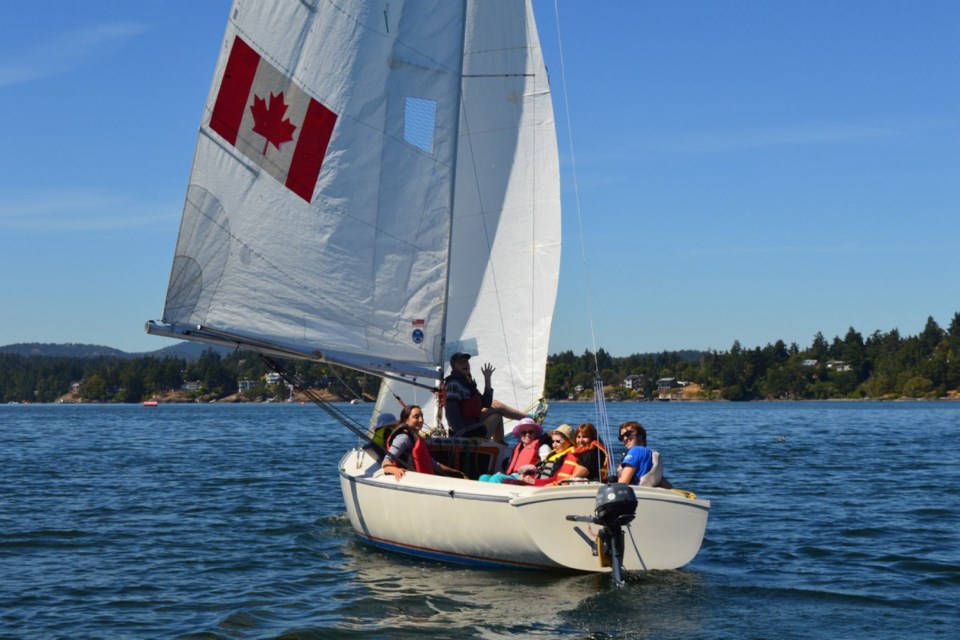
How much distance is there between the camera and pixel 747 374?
171500mm

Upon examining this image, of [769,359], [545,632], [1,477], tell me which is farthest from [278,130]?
[769,359]

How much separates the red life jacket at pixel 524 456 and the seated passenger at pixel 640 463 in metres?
1.42

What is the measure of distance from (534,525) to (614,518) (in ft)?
2.93

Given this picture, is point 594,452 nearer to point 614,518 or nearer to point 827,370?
point 614,518

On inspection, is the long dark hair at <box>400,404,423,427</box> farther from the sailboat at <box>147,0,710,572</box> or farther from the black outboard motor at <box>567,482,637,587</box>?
the black outboard motor at <box>567,482,637,587</box>

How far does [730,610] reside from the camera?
1129cm

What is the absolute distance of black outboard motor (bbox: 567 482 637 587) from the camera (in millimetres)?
11078

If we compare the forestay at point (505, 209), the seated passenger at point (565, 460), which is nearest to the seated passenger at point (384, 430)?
the forestay at point (505, 209)

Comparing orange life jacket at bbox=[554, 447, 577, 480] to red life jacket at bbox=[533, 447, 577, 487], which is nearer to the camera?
red life jacket at bbox=[533, 447, 577, 487]

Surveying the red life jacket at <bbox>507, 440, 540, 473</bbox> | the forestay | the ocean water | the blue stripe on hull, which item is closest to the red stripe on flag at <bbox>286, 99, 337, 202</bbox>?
the forestay

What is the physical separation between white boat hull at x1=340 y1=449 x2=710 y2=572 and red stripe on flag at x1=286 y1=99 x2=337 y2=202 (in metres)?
3.66

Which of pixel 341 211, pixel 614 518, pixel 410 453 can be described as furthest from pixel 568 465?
pixel 341 211

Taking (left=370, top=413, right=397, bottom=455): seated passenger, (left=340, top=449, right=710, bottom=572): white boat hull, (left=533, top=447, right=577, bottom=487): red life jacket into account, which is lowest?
(left=340, top=449, right=710, bottom=572): white boat hull

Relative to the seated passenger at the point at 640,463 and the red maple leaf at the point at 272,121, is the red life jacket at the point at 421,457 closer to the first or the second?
the seated passenger at the point at 640,463
